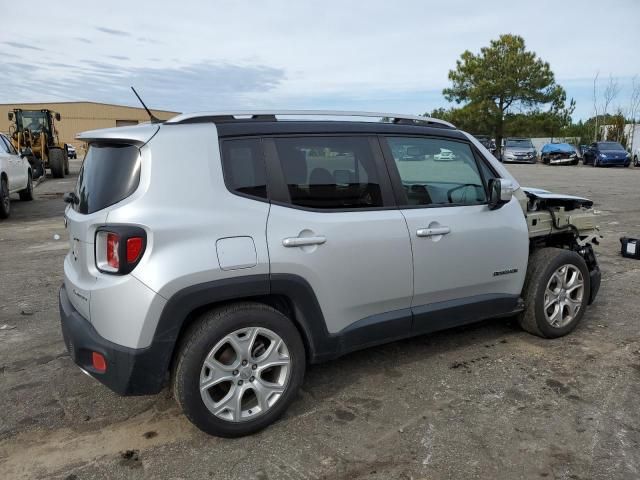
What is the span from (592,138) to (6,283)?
46.7 metres

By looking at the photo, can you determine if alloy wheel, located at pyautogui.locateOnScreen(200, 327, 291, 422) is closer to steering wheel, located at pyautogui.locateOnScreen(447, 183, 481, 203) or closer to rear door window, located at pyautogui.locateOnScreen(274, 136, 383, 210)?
rear door window, located at pyautogui.locateOnScreen(274, 136, 383, 210)

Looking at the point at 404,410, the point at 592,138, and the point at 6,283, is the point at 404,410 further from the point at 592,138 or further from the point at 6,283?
the point at 592,138

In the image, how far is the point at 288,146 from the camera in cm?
320

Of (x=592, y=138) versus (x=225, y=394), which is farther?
(x=592, y=138)

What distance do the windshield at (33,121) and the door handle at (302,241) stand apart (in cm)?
2328

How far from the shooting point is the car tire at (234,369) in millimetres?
2799

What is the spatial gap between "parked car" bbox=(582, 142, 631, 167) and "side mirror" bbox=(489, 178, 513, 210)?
2952cm

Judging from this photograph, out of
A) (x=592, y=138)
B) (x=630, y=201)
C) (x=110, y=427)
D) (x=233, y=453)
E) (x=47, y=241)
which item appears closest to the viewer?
(x=233, y=453)

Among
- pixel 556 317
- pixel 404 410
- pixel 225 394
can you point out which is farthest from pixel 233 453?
pixel 556 317

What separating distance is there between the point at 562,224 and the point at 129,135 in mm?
3417

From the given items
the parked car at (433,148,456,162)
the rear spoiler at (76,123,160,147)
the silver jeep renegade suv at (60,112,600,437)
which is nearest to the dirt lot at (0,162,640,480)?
the silver jeep renegade suv at (60,112,600,437)

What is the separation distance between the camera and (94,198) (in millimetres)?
2971

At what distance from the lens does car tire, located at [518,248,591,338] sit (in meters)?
4.20

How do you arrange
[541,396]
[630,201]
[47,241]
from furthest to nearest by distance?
[630,201]
[47,241]
[541,396]
